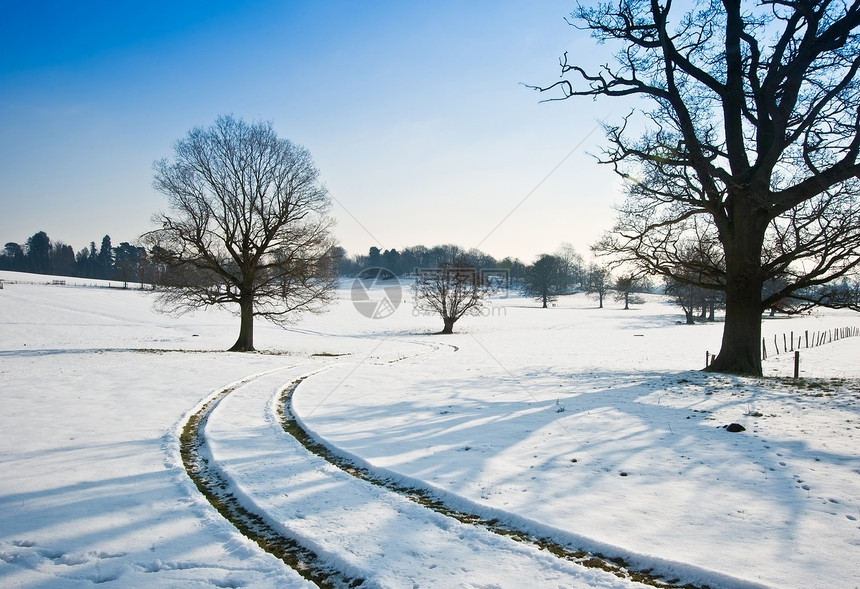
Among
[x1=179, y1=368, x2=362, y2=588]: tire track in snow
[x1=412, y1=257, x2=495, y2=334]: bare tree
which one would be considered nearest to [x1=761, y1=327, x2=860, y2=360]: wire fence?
[x1=412, y1=257, x2=495, y2=334]: bare tree

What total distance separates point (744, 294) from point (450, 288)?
1231 inches

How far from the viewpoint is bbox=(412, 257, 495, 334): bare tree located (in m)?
43.2

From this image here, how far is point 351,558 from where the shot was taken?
3.75 metres

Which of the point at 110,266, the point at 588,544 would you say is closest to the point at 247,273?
the point at 588,544

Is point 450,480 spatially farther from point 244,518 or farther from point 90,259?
point 90,259

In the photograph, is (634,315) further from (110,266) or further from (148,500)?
(110,266)

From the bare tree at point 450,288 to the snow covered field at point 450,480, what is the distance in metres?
31.0

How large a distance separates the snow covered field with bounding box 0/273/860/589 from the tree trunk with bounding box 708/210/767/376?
215cm

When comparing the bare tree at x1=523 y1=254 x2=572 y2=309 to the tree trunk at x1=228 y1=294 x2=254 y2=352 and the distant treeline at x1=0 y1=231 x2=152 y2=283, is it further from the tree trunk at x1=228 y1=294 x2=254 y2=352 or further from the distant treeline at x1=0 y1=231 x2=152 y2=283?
the distant treeline at x1=0 y1=231 x2=152 y2=283

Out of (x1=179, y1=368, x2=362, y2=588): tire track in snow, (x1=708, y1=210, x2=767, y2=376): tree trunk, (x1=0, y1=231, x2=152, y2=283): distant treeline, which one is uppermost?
(x1=0, y1=231, x2=152, y2=283): distant treeline

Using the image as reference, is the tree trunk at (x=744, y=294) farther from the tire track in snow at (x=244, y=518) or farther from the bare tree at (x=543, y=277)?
the bare tree at (x=543, y=277)

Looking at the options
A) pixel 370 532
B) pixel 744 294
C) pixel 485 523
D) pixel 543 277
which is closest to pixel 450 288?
pixel 744 294

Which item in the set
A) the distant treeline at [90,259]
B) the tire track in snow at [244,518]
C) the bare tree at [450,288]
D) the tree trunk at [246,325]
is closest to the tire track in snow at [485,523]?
the tire track in snow at [244,518]

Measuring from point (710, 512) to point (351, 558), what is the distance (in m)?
3.53
